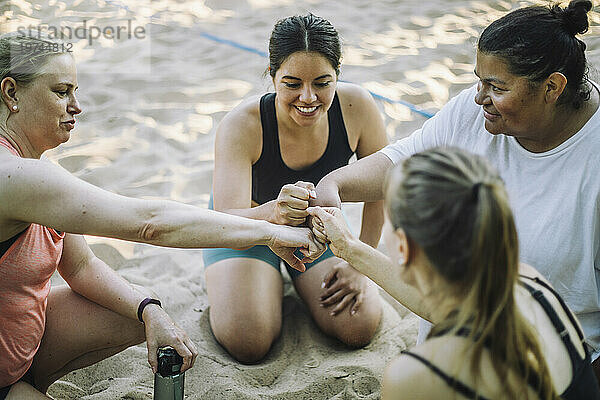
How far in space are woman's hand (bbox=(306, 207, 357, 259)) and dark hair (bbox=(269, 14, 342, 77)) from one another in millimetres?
638

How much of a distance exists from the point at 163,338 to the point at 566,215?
134cm

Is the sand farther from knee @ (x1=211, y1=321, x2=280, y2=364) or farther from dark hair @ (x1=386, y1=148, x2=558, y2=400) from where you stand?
dark hair @ (x1=386, y1=148, x2=558, y2=400)

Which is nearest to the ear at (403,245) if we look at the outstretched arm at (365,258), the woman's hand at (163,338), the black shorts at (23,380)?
the outstretched arm at (365,258)

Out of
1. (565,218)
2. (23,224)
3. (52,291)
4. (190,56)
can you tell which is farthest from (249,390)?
(190,56)

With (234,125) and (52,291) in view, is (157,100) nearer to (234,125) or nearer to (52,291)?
(234,125)

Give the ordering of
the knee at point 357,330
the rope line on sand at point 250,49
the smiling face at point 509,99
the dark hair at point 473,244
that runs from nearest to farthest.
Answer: the dark hair at point 473,244
the smiling face at point 509,99
the knee at point 357,330
the rope line on sand at point 250,49

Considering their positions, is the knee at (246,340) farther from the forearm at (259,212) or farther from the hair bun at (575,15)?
the hair bun at (575,15)

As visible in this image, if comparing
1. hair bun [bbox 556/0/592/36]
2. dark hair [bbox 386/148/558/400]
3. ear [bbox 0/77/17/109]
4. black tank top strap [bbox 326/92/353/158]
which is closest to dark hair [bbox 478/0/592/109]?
hair bun [bbox 556/0/592/36]

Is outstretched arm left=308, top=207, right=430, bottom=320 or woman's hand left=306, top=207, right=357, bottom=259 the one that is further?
woman's hand left=306, top=207, right=357, bottom=259

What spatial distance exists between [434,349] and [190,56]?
15.1 feet

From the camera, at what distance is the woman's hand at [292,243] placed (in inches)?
90.1

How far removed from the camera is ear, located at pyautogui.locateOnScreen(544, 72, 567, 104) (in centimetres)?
192

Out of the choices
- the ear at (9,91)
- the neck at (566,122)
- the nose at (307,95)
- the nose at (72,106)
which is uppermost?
the neck at (566,122)

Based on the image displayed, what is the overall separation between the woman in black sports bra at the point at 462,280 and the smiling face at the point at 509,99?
30.8 inches
